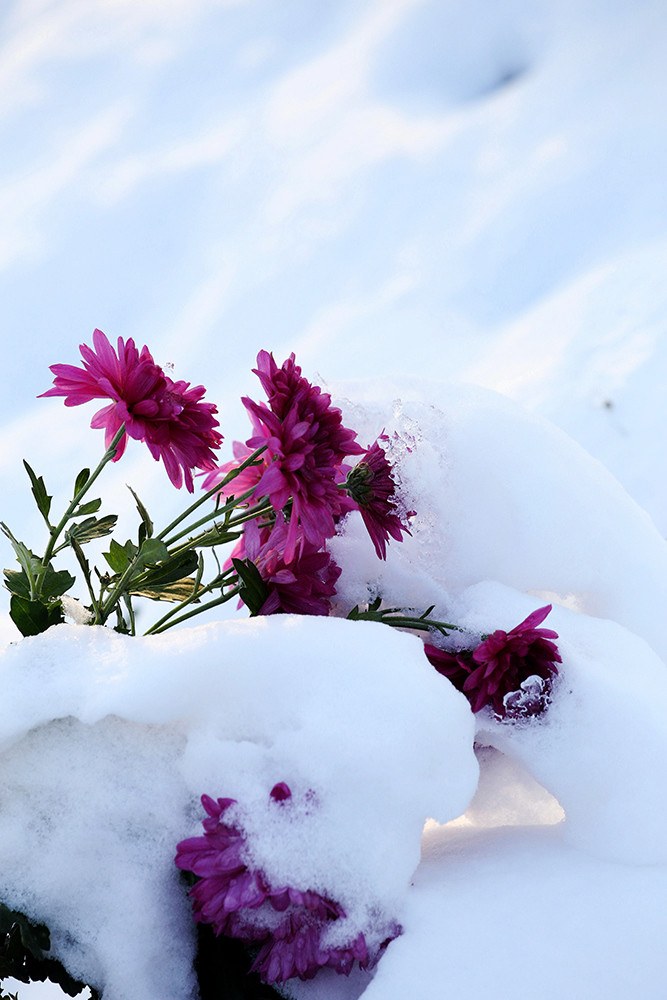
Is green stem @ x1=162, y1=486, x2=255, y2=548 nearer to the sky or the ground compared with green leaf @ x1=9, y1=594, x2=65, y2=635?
nearer to the sky

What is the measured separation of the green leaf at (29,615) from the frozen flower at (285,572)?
12 cm

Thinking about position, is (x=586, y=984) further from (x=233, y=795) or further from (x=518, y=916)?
(x=233, y=795)

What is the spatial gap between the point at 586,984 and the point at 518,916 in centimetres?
4

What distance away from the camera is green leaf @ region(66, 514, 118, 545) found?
52 cm

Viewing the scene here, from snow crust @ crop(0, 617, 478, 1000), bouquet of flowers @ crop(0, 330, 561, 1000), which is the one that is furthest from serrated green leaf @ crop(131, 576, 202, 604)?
snow crust @ crop(0, 617, 478, 1000)

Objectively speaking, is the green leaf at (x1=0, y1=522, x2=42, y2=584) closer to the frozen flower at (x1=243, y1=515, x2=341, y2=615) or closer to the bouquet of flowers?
the bouquet of flowers

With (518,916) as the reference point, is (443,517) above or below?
above

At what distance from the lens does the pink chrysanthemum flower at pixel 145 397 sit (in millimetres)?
471

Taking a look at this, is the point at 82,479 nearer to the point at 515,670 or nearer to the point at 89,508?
the point at 89,508

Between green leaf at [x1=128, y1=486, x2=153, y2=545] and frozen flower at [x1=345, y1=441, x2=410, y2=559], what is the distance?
13 centimetres

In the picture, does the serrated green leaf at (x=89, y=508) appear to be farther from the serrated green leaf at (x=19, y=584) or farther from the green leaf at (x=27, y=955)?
the green leaf at (x=27, y=955)

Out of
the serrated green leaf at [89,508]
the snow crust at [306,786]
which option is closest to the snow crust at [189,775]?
the snow crust at [306,786]

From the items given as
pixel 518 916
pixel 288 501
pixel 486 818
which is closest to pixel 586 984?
Result: pixel 518 916

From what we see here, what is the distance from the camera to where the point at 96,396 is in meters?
0.48
